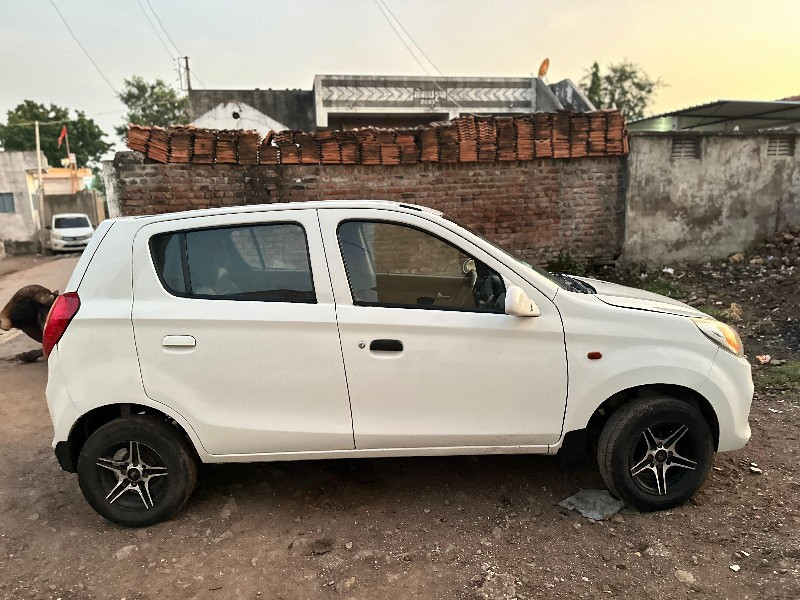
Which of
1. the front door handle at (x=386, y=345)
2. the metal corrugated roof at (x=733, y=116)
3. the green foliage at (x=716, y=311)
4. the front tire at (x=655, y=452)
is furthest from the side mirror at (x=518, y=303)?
the metal corrugated roof at (x=733, y=116)

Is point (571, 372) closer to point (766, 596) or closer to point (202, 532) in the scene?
point (766, 596)

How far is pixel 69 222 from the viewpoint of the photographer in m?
21.1

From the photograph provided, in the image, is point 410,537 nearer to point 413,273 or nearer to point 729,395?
point 413,273

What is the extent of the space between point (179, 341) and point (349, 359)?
2.93ft

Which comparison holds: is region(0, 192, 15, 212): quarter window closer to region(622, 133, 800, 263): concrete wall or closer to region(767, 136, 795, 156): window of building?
region(622, 133, 800, 263): concrete wall

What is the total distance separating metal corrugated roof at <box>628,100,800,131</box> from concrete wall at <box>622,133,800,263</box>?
172 cm

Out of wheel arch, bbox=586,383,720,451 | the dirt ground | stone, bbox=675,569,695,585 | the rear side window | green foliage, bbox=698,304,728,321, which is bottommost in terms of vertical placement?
stone, bbox=675,569,695,585

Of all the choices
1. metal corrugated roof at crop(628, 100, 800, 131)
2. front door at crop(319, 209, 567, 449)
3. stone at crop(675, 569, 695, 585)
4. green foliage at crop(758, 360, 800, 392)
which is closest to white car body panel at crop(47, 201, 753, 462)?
front door at crop(319, 209, 567, 449)

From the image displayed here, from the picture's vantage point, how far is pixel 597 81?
3341 cm

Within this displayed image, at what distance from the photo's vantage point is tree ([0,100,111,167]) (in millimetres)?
35594

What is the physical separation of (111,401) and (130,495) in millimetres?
585

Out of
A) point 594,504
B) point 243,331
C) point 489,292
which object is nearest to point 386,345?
point 489,292

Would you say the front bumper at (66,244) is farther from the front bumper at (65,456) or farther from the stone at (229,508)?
the stone at (229,508)

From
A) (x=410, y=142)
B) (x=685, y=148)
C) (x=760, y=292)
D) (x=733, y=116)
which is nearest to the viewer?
(x=410, y=142)
